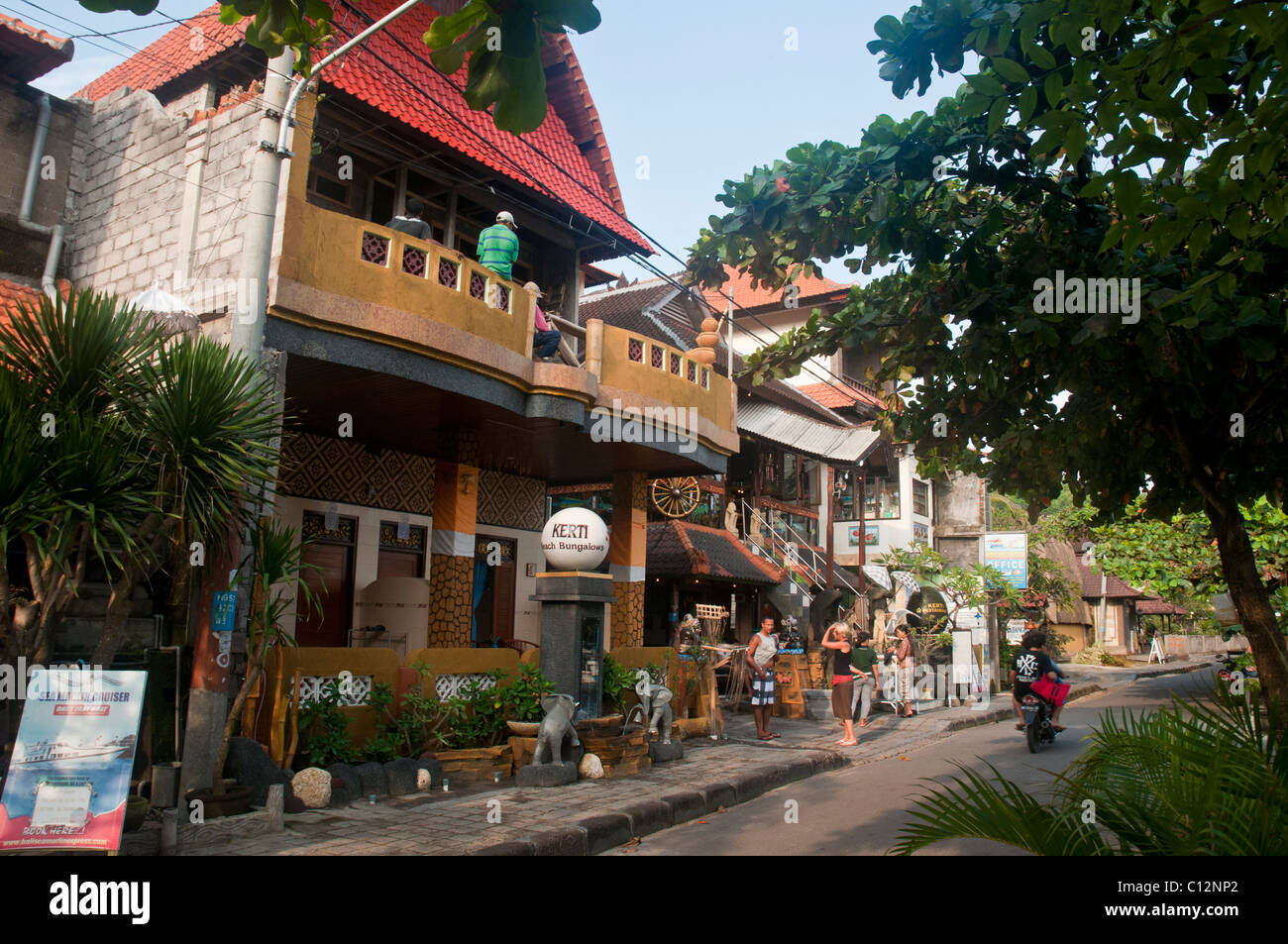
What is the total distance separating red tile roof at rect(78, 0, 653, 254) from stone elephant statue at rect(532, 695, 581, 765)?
6.48 meters

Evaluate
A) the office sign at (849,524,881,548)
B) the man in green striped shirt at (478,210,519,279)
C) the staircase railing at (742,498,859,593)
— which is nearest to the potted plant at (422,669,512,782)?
the man in green striped shirt at (478,210,519,279)

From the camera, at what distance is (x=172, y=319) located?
8.78 meters

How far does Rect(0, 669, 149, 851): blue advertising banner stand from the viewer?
5.16 m

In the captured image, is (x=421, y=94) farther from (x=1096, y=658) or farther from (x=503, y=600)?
(x=1096, y=658)

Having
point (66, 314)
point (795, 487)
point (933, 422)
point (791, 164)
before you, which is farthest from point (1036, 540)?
point (66, 314)

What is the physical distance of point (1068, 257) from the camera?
6.62 metres

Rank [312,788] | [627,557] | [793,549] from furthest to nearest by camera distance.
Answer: [793,549] → [627,557] → [312,788]

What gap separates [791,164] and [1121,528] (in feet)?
56.3

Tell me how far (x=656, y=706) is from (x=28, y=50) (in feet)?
36.3

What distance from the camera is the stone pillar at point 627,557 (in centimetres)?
1551

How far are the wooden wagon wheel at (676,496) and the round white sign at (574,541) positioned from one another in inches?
318

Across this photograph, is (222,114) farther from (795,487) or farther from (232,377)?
(795,487)

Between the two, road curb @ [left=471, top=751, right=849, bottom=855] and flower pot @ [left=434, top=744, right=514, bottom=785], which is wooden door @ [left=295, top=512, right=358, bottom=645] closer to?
flower pot @ [left=434, top=744, right=514, bottom=785]

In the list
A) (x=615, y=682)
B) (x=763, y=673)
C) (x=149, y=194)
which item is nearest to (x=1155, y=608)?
(x=763, y=673)
